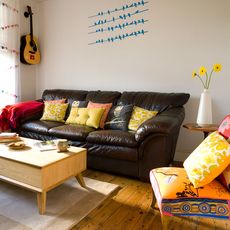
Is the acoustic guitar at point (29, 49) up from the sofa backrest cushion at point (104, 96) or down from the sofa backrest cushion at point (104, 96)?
up

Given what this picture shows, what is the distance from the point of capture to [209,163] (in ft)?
4.74

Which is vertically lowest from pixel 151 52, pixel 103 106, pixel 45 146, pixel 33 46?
pixel 45 146

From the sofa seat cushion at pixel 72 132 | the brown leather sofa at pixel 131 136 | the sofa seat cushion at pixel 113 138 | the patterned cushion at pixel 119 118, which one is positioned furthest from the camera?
the patterned cushion at pixel 119 118

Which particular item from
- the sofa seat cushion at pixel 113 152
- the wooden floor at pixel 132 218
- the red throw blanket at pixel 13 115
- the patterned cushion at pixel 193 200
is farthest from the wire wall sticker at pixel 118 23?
the patterned cushion at pixel 193 200

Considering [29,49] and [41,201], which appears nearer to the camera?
[41,201]

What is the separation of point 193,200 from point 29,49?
3606 mm

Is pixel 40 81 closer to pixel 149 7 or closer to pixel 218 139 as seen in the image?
pixel 149 7

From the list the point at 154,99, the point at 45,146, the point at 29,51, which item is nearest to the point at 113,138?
the point at 45,146

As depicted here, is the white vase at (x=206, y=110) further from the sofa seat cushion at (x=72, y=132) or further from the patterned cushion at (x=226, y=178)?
the sofa seat cushion at (x=72, y=132)

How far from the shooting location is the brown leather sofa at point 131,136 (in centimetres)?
224

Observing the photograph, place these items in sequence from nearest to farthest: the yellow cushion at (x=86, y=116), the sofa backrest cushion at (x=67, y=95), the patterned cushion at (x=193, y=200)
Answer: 1. the patterned cushion at (x=193, y=200)
2. the yellow cushion at (x=86, y=116)
3. the sofa backrest cushion at (x=67, y=95)

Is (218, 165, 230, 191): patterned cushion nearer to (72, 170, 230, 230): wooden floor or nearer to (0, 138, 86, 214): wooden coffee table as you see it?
(72, 170, 230, 230): wooden floor

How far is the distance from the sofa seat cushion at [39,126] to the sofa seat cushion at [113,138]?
26.4 inches

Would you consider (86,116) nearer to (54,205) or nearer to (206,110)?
(54,205)
